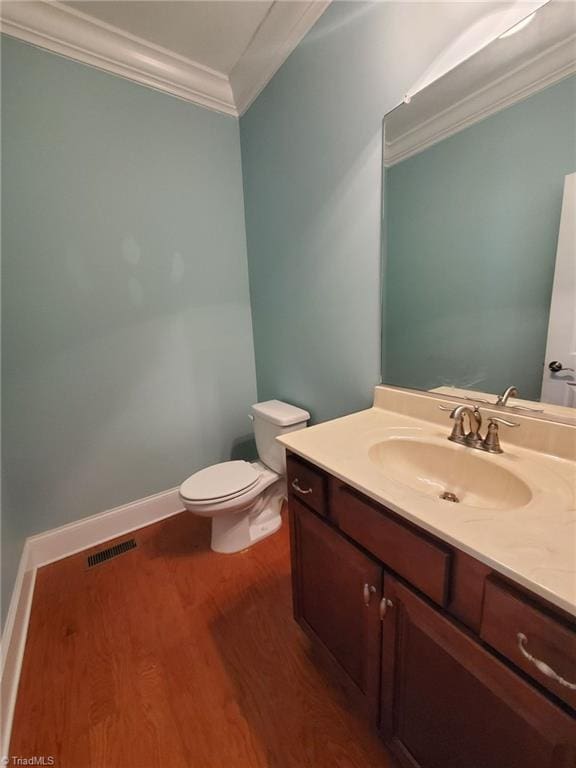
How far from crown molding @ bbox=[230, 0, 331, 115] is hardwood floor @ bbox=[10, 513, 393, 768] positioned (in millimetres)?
2500

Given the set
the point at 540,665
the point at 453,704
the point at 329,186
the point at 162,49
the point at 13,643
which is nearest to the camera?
the point at 540,665

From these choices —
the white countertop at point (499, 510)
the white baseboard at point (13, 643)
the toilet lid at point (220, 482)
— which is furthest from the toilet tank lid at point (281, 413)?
the white baseboard at point (13, 643)

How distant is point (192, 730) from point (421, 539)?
1011 millimetres

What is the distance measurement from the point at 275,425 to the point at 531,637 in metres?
1.37

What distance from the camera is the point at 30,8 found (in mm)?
1338

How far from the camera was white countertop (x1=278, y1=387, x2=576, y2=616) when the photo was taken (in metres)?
0.52

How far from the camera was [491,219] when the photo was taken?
966 millimetres

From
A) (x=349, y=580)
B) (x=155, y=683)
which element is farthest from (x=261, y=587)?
(x=349, y=580)

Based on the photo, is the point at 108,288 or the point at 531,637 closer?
the point at 531,637

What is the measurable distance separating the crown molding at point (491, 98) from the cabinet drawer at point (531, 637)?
3.97 feet

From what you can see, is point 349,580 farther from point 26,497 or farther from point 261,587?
point 26,497

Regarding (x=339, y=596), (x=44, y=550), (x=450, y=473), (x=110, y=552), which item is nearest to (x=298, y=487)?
(x=339, y=596)

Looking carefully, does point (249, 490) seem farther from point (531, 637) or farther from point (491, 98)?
point (491, 98)

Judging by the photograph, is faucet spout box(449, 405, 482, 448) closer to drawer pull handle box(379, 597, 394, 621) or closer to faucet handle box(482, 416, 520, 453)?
faucet handle box(482, 416, 520, 453)
